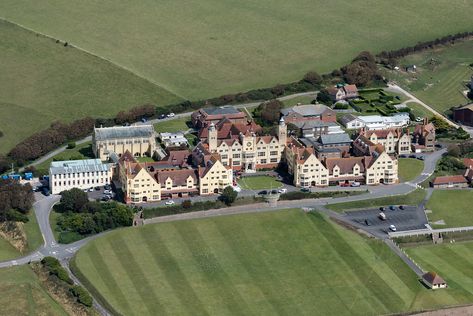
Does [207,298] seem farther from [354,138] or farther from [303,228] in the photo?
[354,138]

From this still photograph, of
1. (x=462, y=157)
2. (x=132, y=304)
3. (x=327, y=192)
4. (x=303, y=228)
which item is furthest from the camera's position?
(x=462, y=157)

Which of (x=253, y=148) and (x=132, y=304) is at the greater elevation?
(x=253, y=148)

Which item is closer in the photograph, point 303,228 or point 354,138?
point 303,228

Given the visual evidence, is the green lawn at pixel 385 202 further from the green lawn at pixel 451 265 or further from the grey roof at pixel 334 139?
the grey roof at pixel 334 139

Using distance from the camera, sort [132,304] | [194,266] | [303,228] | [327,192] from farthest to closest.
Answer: [327,192]
[303,228]
[194,266]
[132,304]

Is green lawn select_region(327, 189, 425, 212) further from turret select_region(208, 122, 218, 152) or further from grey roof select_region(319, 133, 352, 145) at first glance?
turret select_region(208, 122, 218, 152)

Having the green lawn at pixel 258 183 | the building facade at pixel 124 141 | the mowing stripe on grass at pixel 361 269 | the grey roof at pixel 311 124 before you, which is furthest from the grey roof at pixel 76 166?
the grey roof at pixel 311 124

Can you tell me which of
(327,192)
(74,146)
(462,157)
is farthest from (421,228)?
(74,146)
